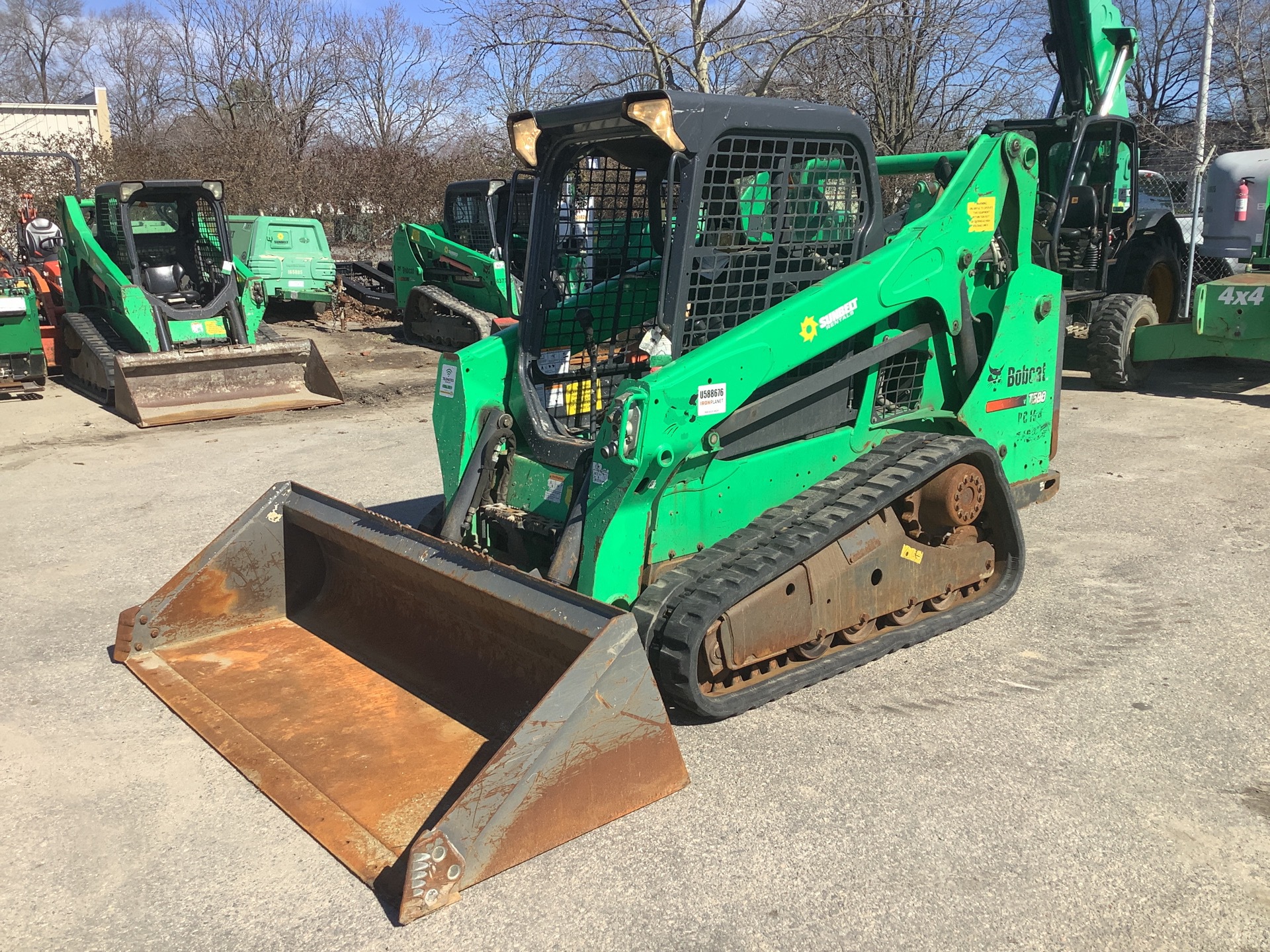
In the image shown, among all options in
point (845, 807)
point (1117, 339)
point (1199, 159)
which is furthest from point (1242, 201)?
point (845, 807)

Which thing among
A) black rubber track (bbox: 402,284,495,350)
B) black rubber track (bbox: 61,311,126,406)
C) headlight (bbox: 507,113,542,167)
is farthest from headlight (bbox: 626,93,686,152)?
black rubber track (bbox: 402,284,495,350)

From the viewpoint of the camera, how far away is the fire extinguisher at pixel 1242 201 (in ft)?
36.8

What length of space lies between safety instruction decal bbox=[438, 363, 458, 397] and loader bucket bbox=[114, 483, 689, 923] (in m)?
0.67

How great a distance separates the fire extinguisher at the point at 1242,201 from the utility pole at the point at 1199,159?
371 mm

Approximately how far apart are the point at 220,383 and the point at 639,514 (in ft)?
25.8

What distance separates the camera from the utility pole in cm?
1153

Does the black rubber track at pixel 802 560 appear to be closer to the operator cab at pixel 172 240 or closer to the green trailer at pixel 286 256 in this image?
the operator cab at pixel 172 240

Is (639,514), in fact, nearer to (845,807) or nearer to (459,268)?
(845,807)

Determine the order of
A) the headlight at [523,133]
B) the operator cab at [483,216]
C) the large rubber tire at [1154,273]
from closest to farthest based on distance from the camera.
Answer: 1. the headlight at [523,133]
2. the large rubber tire at [1154,273]
3. the operator cab at [483,216]

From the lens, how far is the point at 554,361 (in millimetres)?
4906

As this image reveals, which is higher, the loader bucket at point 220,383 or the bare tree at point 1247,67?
the bare tree at point 1247,67

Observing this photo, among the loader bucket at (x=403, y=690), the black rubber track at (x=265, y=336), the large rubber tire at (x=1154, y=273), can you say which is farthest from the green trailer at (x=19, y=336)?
the large rubber tire at (x=1154, y=273)

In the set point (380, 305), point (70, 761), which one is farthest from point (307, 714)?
point (380, 305)

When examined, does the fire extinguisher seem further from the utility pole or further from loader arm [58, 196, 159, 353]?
loader arm [58, 196, 159, 353]
